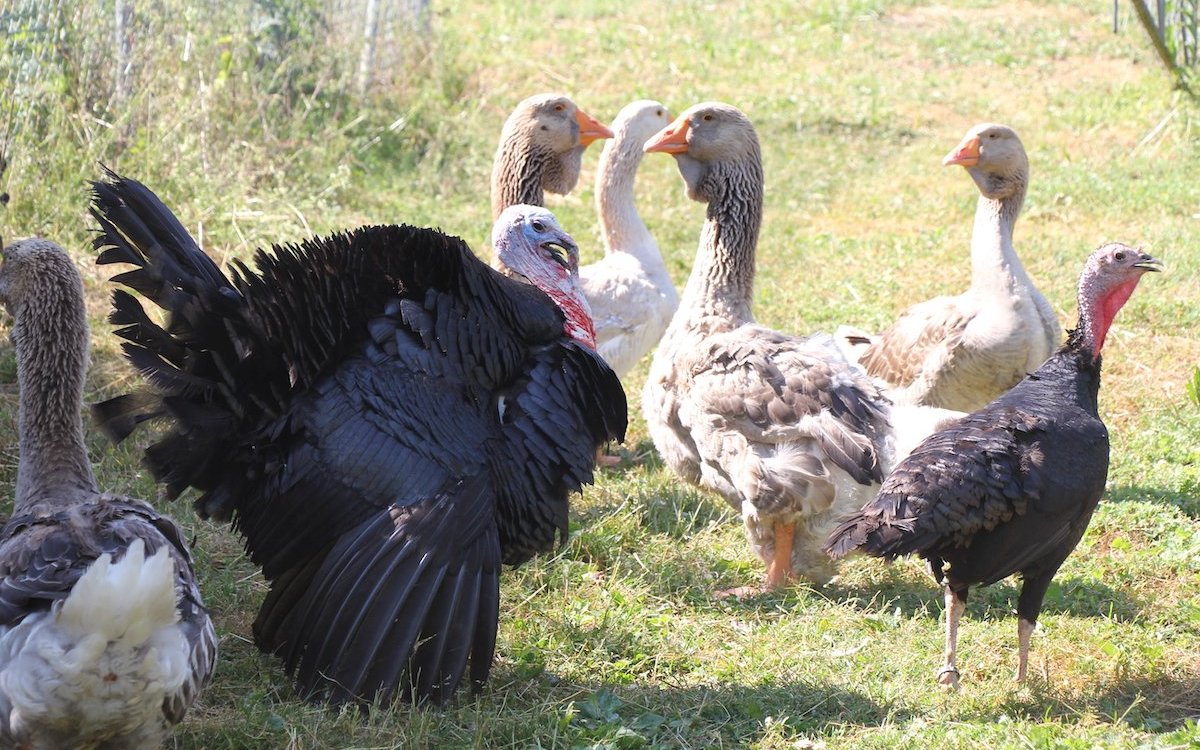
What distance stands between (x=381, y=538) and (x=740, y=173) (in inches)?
124

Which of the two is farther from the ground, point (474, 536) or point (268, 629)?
point (474, 536)

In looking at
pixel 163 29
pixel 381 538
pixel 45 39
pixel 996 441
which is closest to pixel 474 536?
pixel 381 538

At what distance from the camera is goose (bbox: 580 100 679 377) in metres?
7.20

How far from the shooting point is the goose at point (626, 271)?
7.20 metres

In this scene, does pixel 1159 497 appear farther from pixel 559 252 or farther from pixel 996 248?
pixel 559 252

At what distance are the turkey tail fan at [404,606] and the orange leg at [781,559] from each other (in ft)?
5.91

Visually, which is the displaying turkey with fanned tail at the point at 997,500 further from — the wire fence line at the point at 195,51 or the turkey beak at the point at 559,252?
the wire fence line at the point at 195,51

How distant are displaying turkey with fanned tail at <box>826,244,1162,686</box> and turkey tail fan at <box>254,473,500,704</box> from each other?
4.17ft

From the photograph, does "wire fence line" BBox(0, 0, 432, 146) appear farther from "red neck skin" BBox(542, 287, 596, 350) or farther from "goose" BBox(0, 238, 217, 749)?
"goose" BBox(0, 238, 217, 749)

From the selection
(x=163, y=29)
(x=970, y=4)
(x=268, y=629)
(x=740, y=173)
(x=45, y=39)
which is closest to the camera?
(x=268, y=629)

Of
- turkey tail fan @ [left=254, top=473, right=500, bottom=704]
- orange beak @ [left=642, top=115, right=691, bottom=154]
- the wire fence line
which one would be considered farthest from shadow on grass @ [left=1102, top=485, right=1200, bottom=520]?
the wire fence line

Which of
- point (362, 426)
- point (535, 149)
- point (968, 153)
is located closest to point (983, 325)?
point (968, 153)

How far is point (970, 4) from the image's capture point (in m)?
17.2

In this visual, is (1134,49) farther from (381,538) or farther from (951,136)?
(381,538)
